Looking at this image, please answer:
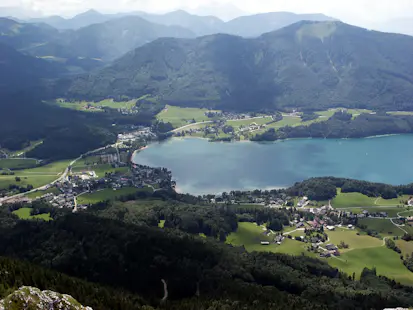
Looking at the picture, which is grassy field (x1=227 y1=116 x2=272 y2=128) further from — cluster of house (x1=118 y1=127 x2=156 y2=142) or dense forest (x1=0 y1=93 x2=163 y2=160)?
cluster of house (x1=118 y1=127 x2=156 y2=142)

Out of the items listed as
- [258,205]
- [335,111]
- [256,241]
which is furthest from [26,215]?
[335,111]

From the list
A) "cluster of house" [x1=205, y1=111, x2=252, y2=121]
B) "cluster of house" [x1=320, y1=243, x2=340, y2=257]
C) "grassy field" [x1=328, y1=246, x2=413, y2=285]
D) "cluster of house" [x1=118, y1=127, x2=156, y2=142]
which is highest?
"cluster of house" [x1=205, y1=111, x2=252, y2=121]

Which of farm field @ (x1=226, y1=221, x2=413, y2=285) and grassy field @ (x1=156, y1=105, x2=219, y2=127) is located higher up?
grassy field @ (x1=156, y1=105, x2=219, y2=127)

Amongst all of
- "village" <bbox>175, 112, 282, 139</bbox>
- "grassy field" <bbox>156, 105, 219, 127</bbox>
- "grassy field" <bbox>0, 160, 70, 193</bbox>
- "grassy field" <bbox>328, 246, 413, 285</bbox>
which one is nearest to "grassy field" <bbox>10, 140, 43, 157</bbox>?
"grassy field" <bbox>0, 160, 70, 193</bbox>

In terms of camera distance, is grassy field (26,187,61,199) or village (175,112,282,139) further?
village (175,112,282,139)

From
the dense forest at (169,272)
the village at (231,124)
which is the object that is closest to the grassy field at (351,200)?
the dense forest at (169,272)

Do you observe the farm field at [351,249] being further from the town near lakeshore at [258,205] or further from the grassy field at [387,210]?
the grassy field at [387,210]

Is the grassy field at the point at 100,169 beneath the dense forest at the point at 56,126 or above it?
beneath
